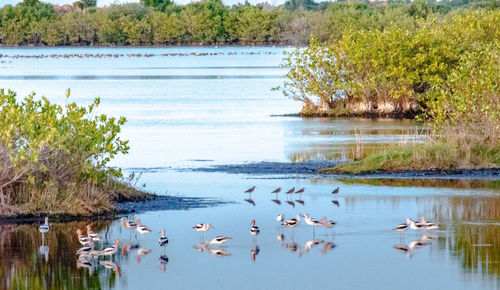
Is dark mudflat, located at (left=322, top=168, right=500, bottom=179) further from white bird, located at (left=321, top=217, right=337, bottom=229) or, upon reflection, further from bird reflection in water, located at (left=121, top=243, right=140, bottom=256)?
bird reflection in water, located at (left=121, top=243, right=140, bottom=256)

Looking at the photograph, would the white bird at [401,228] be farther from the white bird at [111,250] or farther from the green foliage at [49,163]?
the green foliage at [49,163]

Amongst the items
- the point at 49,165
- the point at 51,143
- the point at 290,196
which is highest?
the point at 51,143

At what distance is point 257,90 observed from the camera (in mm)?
60281

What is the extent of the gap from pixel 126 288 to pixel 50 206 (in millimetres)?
5247

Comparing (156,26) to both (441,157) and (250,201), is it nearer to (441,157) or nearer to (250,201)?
(441,157)

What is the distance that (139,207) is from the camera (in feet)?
64.4

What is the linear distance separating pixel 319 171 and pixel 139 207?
6368 mm

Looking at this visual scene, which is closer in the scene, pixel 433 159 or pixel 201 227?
pixel 201 227

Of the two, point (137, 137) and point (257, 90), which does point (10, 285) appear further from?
point (257, 90)

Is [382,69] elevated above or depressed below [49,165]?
above

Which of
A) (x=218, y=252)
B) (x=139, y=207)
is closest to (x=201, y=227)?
(x=218, y=252)

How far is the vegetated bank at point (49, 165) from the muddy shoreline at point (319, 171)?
21.5ft

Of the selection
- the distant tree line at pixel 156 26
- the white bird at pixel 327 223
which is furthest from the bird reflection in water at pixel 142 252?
the distant tree line at pixel 156 26

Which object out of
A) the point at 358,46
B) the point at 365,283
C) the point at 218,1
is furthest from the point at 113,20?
the point at 365,283
